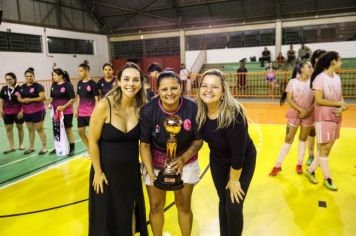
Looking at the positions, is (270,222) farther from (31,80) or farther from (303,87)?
(31,80)

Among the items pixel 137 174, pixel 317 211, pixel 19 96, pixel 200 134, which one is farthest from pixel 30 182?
pixel 317 211

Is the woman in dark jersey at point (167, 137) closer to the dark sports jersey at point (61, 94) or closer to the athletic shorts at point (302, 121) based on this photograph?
the athletic shorts at point (302, 121)

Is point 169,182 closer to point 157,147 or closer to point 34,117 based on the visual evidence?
point 157,147

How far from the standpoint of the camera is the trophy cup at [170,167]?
2.36 m

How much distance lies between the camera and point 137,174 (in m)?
2.69

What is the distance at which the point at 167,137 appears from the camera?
252 centimetres

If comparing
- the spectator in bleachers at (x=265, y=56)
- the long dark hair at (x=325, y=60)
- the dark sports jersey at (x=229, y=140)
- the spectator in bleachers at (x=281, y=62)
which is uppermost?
the spectator in bleachers at (x=265, y=56)

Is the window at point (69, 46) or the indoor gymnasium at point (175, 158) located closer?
the indoor gymnasium at point (175, 158)

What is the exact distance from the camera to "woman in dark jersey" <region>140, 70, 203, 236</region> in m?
2.48

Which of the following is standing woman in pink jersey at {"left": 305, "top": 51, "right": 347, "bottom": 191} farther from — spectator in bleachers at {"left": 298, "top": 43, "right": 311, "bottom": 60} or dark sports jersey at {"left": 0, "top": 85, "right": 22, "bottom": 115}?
spectator in bleachers at {"left": 298, "top": 43, "right": 311, "bottom": 60}

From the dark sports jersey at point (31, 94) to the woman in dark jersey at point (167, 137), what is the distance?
15.9ft

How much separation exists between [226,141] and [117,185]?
1057 mm

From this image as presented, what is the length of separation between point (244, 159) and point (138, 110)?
42.4 inches

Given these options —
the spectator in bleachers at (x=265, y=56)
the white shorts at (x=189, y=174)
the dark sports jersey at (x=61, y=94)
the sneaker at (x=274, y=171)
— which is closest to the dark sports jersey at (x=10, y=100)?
the dark sports jersey at (x=61, y=94)
